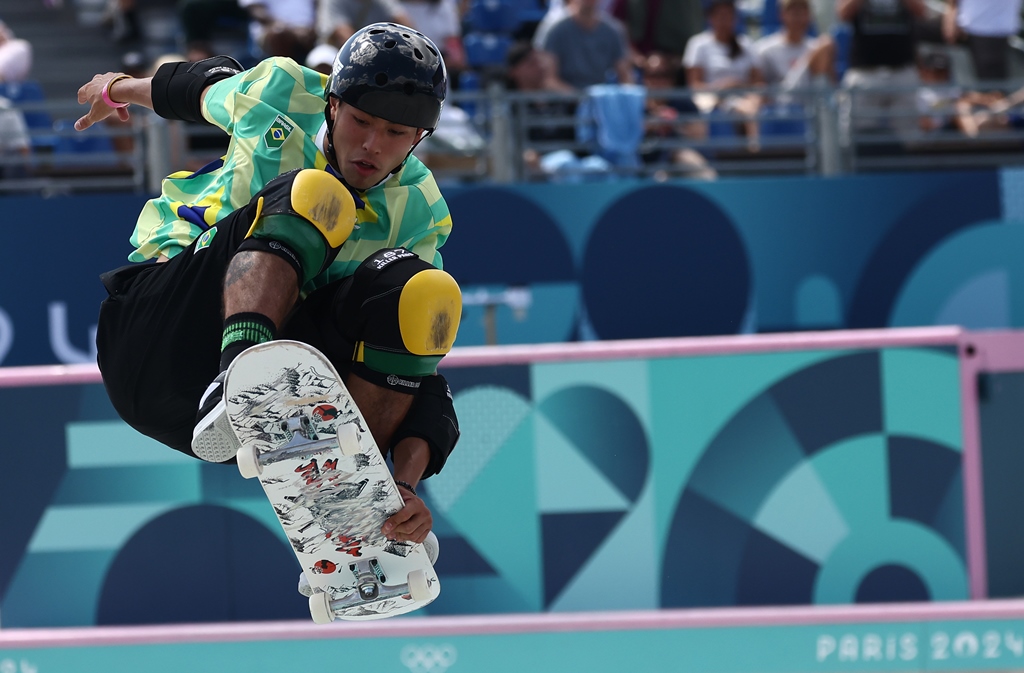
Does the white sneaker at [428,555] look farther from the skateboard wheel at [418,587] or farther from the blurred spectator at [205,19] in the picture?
the blurred spectator at [205,19]

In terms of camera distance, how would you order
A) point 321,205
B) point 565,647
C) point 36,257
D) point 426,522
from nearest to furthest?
point 321,205, point 426,522, point 565,647, point 36,257

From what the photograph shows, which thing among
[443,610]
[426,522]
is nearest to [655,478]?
[443,610]

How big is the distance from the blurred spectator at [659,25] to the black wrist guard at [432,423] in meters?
6.47

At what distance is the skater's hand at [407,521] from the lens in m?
3.51

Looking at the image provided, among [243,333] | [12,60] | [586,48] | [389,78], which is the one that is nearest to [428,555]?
[243,333]

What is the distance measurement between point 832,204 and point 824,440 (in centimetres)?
230

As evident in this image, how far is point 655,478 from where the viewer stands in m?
6.09

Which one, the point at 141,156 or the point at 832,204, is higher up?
the point at 141,156

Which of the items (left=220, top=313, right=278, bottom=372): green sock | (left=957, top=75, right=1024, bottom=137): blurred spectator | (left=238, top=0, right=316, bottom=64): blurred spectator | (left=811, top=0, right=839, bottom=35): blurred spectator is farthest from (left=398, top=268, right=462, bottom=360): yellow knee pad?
(left=811, top=0, right=839, bottom=35): blurred spectator

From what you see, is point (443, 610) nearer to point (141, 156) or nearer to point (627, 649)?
point (627, 649)

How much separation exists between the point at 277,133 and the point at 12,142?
4742 millimetres

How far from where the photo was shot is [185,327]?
11.4ft

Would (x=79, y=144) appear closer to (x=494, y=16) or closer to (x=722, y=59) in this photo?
(x=494, y=16)

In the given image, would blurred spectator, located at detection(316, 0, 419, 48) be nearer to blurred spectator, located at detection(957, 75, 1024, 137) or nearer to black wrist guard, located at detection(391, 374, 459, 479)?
blurred spectator, located at detection(957, 75, 1024, 137)
